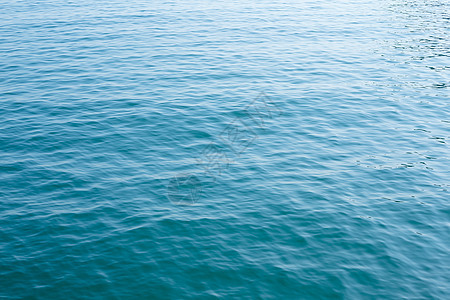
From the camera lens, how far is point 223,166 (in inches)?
1128

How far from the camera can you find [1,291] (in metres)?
18.7

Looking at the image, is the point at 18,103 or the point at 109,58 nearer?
the point at 18,103

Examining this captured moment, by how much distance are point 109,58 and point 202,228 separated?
28100mm

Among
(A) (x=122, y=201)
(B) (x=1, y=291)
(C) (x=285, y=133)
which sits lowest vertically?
(B) (x=1, y=291)

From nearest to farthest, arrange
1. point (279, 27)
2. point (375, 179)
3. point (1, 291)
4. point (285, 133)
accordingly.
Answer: point (1, 291) → point (375, 179) → point (285, 133) → point (279, 27)

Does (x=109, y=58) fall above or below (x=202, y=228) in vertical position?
above

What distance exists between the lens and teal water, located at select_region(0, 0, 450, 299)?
20.0 metres

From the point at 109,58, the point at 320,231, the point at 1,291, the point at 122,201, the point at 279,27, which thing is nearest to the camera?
the point at 1,291

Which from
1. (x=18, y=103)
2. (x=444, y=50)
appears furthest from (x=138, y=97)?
(x=444, y=50)

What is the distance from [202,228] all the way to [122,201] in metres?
5.04

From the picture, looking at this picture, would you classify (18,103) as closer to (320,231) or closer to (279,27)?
(320,231)

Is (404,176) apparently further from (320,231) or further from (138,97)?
(138,97)

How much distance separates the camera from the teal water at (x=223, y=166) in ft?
65.8

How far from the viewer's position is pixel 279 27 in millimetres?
55719
